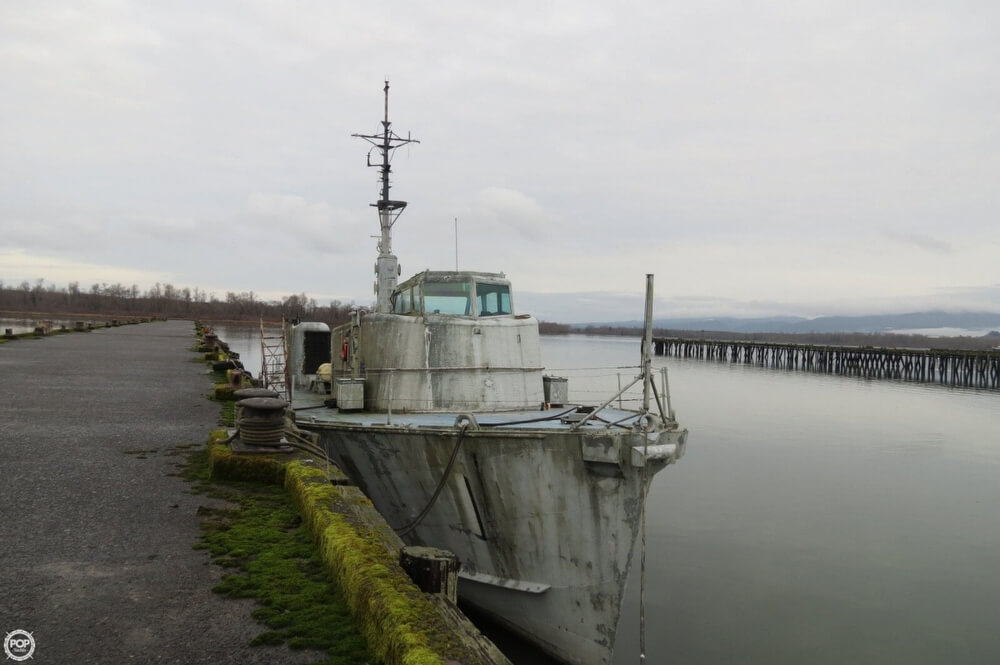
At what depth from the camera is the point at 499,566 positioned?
34.5 ft

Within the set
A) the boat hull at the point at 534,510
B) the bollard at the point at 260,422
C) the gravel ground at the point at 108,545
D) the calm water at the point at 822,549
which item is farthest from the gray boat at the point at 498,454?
the gravel ground at the point at 108,545

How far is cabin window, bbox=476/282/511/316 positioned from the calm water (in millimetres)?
2231

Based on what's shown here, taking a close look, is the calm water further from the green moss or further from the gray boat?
the green moss

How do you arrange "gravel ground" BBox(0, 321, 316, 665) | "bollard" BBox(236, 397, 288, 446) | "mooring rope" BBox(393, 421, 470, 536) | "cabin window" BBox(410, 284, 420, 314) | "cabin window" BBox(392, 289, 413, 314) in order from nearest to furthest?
"gravel ground" BBox(0, 321, 316, 665) → "bollard" BBox(236, 397, 288, 446) → "mooring rope" BBox(393, 421, 470, 536) → "cabin window" BBox(410, 284, 420, 314) → "cabin window" BBox(392, 289, 413, 314)

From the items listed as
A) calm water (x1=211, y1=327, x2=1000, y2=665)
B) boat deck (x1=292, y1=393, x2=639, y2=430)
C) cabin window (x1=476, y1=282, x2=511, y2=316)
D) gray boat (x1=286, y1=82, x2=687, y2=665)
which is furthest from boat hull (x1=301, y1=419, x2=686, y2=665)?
cabin window (x1=476, y1=282, x2=511, y2=316)

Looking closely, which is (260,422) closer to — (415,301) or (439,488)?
(439,488)

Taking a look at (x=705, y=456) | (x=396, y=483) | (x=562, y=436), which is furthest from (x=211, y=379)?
(x=705, y=456)

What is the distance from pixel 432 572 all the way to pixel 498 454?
4772mm

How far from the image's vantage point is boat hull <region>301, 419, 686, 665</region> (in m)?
9.41

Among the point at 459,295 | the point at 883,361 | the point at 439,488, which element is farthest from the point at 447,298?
the point at 883,361

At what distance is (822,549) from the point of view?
15695mm

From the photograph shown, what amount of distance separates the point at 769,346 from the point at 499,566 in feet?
261

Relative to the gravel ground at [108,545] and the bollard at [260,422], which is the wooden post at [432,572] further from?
the bollard at [260,422]

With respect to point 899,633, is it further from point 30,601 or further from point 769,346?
point 769,346
